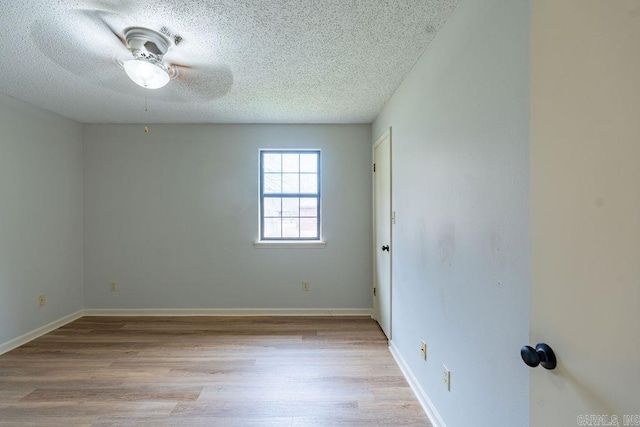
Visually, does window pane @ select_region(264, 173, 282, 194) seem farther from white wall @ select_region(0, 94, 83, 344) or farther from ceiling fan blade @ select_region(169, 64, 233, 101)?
white wall @ select_region(0, 94, 83, 344)

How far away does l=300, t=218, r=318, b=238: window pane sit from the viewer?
3561 mm

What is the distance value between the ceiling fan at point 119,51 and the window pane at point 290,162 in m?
1.35

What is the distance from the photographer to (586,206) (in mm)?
569

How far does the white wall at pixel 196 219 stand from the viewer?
3.41m

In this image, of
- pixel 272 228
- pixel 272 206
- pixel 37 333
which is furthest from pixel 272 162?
pixel 37 333

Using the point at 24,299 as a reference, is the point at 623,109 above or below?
above

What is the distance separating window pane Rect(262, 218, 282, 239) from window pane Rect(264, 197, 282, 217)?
72mm

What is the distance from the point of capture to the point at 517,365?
1.01 m

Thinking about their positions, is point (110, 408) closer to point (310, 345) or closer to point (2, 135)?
point (310, 345)

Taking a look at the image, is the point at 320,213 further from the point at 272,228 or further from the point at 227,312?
the point at 227,312

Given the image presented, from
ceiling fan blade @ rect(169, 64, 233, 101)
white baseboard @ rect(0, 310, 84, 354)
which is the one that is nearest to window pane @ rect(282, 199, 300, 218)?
ceiling fan blade @ rect(169, 64, 233, 101)

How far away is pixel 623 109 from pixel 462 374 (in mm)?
1353

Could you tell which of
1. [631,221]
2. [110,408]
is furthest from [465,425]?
[110,408]

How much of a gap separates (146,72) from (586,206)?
2241 mm
